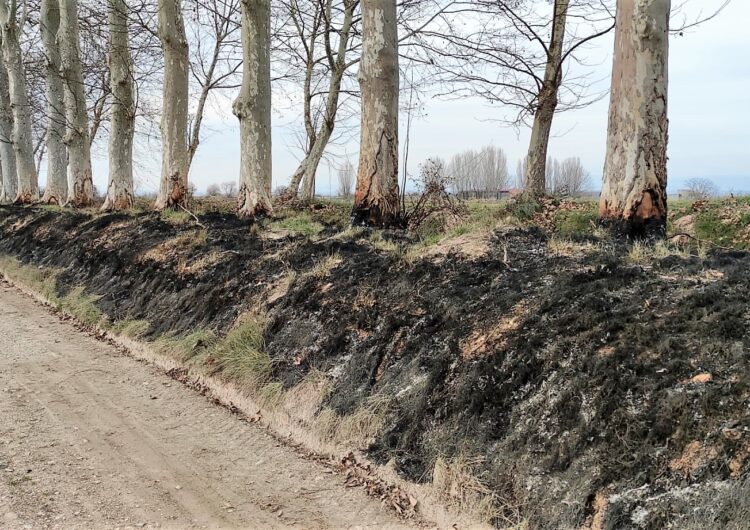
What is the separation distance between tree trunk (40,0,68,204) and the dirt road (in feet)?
45.0

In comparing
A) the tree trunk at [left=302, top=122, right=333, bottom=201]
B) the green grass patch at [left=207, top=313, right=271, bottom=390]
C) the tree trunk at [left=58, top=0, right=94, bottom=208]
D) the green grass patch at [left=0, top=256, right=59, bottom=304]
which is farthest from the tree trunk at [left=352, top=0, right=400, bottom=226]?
the tree trunk at [left=58, top=0, right=94, bottom=208]

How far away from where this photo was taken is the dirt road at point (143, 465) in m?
3.24

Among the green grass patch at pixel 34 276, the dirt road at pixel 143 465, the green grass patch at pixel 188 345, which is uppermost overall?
the green grass patch at pixel 34 276

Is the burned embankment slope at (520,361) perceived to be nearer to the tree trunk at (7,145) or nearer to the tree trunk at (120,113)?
the tree trunk at (120,113)

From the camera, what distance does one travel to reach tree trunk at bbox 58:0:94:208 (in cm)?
1548

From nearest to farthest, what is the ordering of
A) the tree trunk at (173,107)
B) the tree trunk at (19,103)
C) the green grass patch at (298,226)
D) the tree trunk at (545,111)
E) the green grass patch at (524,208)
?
the green grass patch at (298,226)
the green grass patch at (524,208)
the tree trunk at (173,107)
the tree trunk at (545,111)
the tree trunk at (19,103)

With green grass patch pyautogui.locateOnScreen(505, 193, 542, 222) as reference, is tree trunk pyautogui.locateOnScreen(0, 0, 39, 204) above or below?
above

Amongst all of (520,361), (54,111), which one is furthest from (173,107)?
(520,361)

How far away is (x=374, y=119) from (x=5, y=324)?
18.9 feet

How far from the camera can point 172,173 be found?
1201 centimetres

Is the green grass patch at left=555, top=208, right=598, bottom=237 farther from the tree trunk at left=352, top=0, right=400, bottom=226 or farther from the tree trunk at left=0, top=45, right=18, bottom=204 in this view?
the tree trunk at left=0, top=45, right=18, bottom=204

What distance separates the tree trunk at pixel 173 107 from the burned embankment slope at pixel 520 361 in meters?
5.71

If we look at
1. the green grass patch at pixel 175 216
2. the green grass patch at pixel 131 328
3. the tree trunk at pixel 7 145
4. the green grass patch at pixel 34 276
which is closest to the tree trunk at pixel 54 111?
the tree trunk at pixel 7 145

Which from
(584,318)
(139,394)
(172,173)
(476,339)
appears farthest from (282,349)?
(172,173)
